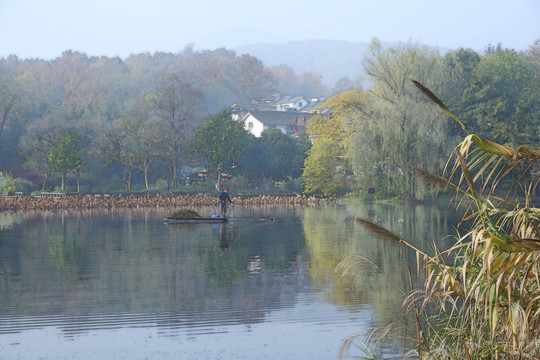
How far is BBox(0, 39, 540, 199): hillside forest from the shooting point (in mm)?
47647

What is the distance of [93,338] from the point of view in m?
12.1

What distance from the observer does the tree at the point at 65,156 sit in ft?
194

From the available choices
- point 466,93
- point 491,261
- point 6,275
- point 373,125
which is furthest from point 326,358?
point 466,93

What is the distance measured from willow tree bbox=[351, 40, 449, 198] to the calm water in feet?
49.8

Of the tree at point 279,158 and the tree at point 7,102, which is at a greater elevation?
the tree at point 7,102

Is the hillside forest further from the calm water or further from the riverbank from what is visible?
the calm water

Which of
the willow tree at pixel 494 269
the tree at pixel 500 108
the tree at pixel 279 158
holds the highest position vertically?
the tree at pixel 500 108

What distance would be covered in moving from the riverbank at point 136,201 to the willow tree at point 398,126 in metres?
7.93

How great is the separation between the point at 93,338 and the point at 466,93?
145 ft

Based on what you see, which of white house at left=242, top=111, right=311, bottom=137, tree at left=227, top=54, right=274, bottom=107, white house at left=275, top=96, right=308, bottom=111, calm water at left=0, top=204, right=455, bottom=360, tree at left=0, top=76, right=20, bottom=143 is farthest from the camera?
white house at left=275, top=96, right=308, bottom=111

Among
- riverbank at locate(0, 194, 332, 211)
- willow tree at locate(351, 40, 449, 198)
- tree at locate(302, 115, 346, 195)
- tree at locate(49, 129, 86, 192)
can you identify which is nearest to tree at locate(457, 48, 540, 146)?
willow tree at locate(351, 40, 449, 198)

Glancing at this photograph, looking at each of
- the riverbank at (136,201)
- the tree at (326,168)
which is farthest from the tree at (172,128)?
the tree at (326,168)

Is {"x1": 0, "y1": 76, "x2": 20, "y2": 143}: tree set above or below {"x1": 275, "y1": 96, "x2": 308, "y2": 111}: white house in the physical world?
below

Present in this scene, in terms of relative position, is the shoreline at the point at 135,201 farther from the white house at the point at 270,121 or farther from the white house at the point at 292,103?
the white house at the point at 292,103
